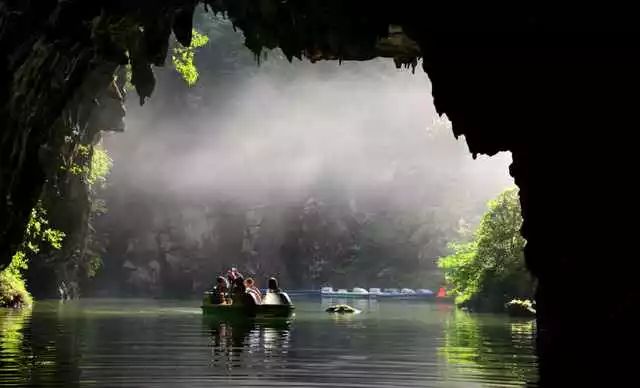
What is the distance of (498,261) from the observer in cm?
4953

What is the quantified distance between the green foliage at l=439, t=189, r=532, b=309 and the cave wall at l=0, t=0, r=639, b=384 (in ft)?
94.8

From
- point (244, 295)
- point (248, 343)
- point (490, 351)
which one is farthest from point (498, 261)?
point (248, 343)

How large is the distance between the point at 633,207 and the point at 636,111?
65.7 inches

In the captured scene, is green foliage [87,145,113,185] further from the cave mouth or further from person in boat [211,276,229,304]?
the cave mouth

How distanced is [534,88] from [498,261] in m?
32.4

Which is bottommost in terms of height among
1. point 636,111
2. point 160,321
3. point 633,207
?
point 160,321

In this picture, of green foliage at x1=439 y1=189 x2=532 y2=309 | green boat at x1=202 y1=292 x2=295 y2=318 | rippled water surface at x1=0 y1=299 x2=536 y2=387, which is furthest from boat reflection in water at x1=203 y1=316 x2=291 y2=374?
green foliage at x1=439 y1=189 x2=532 y2=309

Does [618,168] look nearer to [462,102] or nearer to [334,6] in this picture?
[462,102]

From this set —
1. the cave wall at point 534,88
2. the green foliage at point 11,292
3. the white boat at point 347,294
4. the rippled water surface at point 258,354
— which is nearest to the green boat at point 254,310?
the rippled water surface at point 258,354

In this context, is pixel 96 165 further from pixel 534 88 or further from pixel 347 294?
pixel 534 88

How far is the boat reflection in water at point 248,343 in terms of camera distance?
57.5 feet

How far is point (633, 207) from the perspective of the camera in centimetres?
1661

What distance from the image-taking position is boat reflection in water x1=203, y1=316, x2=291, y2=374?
1751 cm

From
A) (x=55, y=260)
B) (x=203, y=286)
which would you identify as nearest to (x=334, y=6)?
(x=55, y=260)
